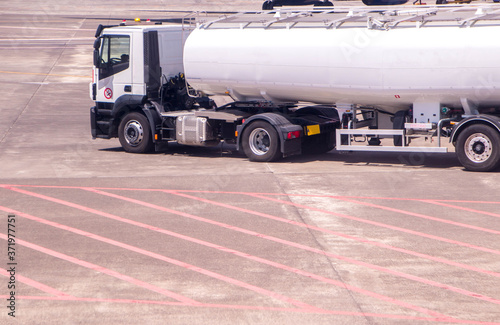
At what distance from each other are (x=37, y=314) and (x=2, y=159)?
36.9ft

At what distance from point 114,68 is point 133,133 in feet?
5.66

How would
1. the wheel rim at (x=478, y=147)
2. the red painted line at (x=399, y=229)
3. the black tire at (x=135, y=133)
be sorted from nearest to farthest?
1. the red painted line at (x=399, y=229)
2. the wheel rim at (x=478, y=147)
3. the black tire at (x=135, y=133)

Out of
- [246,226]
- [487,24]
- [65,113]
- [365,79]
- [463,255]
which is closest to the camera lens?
[463,255]

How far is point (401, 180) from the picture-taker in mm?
15477

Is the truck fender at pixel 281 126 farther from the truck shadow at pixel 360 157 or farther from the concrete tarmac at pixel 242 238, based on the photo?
the truck shadow at pixel 360 157

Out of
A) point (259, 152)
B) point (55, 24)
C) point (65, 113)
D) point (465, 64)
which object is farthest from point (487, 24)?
point (55, 24)

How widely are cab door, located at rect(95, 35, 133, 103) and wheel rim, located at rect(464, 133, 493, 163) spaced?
852 cm

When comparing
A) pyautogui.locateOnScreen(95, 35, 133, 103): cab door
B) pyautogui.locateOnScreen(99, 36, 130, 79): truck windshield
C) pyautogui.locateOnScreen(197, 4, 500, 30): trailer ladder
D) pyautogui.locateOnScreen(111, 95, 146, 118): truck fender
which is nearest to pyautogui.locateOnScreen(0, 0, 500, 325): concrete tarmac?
pyautogui.locateOnScreen(111, 95, 146, 118): truck fender

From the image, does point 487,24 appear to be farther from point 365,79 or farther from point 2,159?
point 2,159

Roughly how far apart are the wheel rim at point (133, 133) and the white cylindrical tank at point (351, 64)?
6.55ft

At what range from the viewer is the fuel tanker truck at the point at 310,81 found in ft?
51.4

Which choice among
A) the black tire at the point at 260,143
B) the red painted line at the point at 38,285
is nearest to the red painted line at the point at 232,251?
the red painted line at the point at 38,285

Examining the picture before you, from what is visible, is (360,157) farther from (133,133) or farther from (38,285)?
(38,285)

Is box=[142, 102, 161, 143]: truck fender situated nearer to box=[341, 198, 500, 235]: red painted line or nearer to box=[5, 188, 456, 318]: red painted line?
box=[5, 188, 456, 318]: red painted line
